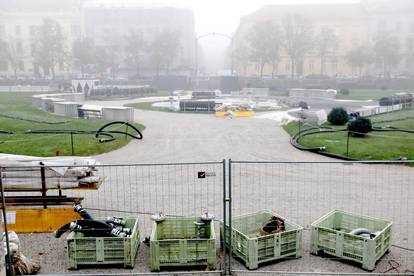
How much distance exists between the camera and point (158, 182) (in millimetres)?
13617

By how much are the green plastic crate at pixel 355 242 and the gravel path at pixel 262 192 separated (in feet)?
0.56

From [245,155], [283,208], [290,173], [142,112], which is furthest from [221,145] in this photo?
[142,112]

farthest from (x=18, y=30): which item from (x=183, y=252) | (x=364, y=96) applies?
(x=183, y=252)

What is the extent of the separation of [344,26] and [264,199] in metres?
97.2

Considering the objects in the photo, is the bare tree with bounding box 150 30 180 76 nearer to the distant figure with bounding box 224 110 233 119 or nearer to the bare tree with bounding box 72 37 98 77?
the bare tree with bounding box 72 37 98 77

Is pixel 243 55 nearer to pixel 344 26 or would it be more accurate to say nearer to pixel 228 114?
pixel 344 26

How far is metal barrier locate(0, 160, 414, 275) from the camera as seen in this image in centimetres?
795

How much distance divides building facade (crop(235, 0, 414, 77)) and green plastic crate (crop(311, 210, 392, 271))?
85.3 metres

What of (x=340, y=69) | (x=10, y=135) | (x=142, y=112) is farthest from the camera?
(x=340, y=69)

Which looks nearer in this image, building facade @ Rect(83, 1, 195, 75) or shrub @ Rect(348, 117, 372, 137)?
shrub @ Rect(348, 117, 372, 137)

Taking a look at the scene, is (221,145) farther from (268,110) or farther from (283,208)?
(268,110)

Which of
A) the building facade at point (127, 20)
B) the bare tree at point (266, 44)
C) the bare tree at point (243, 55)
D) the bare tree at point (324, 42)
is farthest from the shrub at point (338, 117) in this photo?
the building facade at point (127, 20)

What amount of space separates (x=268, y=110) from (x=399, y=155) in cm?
2041


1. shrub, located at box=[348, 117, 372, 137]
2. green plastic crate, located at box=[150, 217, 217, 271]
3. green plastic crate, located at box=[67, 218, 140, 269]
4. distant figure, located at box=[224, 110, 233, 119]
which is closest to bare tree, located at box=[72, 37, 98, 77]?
distant figure, located at box=[224, 110, 233, 119]
